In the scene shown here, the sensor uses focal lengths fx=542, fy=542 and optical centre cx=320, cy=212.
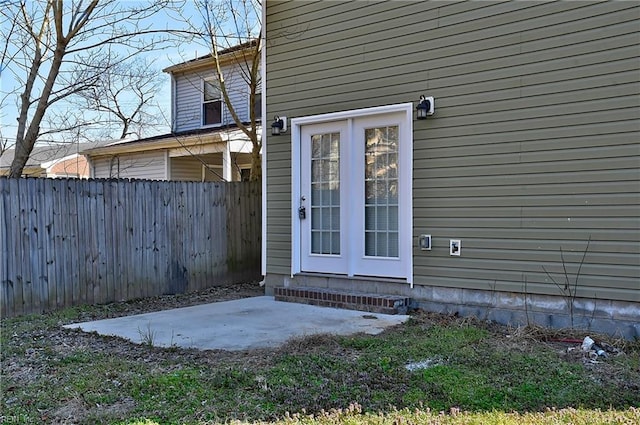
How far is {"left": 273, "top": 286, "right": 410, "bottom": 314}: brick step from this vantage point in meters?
5.93

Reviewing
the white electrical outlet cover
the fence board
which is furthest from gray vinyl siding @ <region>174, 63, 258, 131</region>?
the white electrical outlet cover

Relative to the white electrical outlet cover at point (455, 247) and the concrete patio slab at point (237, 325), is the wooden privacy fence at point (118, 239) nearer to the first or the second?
the concrete patio slab at point (237, 325)

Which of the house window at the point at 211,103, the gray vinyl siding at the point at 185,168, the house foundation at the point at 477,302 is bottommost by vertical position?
the house foundation at the point at 477,302

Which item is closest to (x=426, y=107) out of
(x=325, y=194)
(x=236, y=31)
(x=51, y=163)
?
(x=325, y=194)

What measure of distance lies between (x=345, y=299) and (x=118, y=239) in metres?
3.03

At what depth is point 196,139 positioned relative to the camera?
492 inches

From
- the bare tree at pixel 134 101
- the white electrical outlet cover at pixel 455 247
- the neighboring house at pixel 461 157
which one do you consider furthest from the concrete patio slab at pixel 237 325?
the bare tree at pixel 134 101

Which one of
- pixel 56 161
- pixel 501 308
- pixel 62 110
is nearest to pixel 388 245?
pixel 501 308

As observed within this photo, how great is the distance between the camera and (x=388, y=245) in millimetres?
6305

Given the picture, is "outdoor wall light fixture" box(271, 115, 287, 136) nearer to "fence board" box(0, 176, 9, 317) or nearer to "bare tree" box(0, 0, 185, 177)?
"bare tree" box(0, 0, 185, 177)

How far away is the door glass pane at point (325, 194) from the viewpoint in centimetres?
673

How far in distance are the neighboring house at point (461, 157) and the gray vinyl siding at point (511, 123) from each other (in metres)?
0.01

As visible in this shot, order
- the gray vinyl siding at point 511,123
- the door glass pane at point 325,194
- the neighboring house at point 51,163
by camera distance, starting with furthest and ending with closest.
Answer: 1. the neighboring house at point 51,163
2. the door glass pane at point 325,194
3. the gray vinyl siding at point 511,123

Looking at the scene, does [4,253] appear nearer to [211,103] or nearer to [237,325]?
[237,325]
